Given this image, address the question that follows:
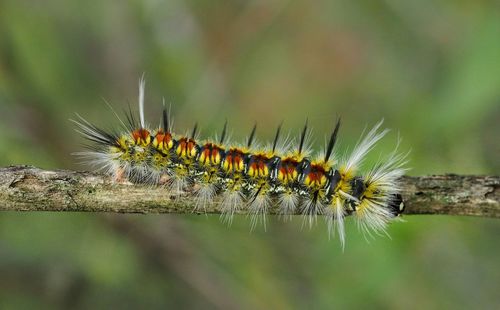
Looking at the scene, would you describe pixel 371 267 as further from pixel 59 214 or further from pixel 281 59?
pixel 281 59

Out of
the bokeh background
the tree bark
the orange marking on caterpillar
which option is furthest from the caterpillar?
the bokeh background

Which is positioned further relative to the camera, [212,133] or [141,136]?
[212,133]

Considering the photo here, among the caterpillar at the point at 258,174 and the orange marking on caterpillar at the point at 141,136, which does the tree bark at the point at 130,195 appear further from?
the orange marking on caterpillar at the point at 141,136

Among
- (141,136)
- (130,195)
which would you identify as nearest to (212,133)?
(141,136)

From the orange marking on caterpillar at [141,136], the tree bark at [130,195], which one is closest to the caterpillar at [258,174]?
the orange marking on caterpillar at [141,136]

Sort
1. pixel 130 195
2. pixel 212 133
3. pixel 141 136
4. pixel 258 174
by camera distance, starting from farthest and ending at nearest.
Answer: pixel 212 133 < pixel 141 136 < pixel 258 174 < pixel 130 195

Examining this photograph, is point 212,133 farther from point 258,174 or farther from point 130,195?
point 130,195

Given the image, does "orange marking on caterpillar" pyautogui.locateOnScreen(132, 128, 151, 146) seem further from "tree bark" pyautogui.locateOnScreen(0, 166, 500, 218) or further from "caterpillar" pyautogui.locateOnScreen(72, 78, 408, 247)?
"tree bark" pyautogui.locateOnScreen(0, 166, 500, 218)
